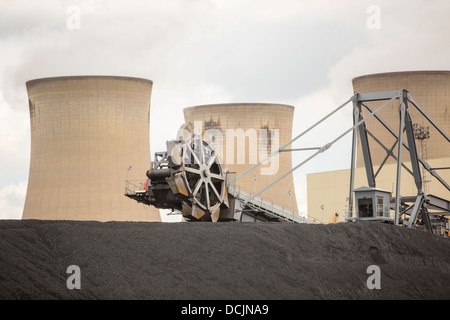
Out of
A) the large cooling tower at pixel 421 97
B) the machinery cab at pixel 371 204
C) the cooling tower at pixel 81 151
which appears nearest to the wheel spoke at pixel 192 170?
the machinery cab at pixel 371 204

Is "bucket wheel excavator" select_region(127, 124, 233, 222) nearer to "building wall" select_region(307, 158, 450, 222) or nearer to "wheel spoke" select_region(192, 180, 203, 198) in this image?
"wheel spoke" select_region(192, 180, 203, 198)

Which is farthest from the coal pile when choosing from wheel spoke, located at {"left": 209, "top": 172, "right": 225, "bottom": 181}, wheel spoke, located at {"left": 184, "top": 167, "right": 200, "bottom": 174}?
wheel spoke, located at {"left": 209, "top": 172, "right": 225, "bottom": 181}

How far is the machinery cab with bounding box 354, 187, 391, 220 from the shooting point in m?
25.3

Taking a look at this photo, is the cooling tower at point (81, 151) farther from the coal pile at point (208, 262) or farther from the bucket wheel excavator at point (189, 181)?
the coal pile at point (208, 262)

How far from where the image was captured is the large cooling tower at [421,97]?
141 feet

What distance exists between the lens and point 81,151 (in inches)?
1458

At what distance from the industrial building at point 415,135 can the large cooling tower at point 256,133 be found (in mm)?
3516

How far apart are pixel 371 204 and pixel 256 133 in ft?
63.3

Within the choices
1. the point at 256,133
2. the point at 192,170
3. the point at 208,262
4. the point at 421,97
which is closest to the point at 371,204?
the point at 192,170

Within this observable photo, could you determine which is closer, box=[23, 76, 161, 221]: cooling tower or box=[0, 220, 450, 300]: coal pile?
box=[0, 220, 450, 300]: coal pile

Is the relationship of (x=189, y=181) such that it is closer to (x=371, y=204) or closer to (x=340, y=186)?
(x=371, y=204)

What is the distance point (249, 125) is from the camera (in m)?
44.1

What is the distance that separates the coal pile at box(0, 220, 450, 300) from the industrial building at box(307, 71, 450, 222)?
2269 cm

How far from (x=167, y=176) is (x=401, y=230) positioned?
8.01 m
